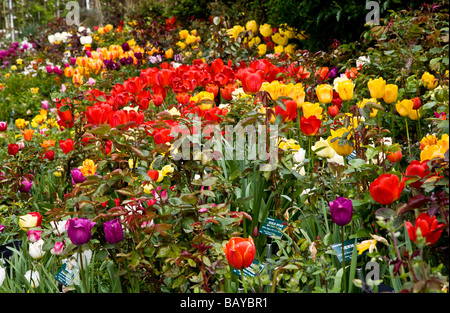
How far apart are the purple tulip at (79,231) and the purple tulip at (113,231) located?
50 millimetres

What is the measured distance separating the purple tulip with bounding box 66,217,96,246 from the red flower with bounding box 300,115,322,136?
35.2 inches

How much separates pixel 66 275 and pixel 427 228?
1.09 metres

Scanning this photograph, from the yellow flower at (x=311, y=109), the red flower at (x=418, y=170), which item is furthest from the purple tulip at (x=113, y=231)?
the yellow flower at (x=311, y=109)

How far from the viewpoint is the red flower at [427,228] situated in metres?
1.08

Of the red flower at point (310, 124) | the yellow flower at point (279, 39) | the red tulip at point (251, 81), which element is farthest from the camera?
the yellow flower at point (279, 39)

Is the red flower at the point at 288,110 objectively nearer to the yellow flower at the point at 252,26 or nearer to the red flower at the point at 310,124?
the red flower at the point at 310,124

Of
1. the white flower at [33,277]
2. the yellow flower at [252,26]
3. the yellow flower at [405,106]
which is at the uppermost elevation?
the yellow flower at [252,26]

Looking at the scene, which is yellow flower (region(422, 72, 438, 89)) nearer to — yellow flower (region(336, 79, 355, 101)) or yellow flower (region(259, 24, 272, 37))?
yellow flower (region(336, 79, 355, 101))

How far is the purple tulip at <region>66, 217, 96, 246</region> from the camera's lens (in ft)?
4.15

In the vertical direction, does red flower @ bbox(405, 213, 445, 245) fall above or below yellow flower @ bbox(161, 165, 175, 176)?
below

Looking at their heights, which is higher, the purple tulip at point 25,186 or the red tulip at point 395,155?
the red tulip at point 395,155

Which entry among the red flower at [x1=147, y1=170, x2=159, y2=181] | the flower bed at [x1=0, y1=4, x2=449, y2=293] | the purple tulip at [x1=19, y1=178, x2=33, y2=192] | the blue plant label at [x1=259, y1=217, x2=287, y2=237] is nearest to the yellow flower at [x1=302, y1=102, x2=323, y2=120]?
the flower bed at [x1=0, y1=4, x2=449, y2=293]

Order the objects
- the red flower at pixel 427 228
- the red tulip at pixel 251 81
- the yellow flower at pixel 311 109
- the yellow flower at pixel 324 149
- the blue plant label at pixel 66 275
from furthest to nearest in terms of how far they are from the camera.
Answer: the red tulip at pixel 251 81 → the yellow flower at pixel 311 109 → the yellow flower at pixel 324 149 → the blue plant label at pixel 66 275 → the red flower at pixel 427 228
